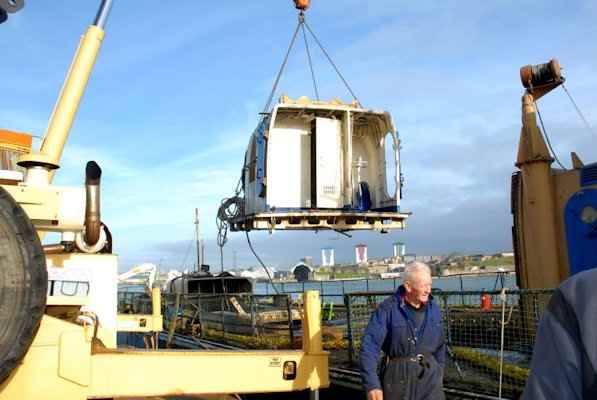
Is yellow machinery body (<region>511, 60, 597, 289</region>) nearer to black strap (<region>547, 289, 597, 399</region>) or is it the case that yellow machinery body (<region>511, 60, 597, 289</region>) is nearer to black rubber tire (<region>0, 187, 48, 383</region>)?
black rubber tire (<region>0, 187, 48, 383</region>)

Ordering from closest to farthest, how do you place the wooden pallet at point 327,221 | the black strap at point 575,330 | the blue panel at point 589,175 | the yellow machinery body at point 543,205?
the black strap at point 575,330 → the blue panel at point 589,175 → the yellow machinery body at point 543,205 → the wooden pallet at point 327,221

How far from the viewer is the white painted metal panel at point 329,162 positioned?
37.8ft

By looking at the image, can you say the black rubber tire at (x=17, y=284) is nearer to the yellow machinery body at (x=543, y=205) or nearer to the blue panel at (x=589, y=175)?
the yellow machinery body at (x=543, y=205)

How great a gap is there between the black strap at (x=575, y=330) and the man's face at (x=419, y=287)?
2909 mm

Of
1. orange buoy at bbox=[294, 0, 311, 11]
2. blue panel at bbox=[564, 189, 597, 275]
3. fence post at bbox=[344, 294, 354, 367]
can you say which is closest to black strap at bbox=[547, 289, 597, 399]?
fence post at bbox=[344, 294, 354, 367]

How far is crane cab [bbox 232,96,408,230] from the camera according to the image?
37.0ft

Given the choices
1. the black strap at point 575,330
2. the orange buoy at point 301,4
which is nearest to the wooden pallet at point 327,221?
the orange buoy at point 301,4

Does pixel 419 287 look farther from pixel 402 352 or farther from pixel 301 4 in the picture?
pixel 301 4

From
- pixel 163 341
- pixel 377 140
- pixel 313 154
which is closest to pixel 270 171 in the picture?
pixel 313 154

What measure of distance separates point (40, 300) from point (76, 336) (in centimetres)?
45

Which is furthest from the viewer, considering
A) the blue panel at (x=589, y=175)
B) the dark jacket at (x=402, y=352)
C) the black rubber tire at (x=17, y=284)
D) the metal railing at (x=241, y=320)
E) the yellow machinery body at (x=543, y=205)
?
the metal railing at (x=241, y=320)

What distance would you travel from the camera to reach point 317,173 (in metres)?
11.5

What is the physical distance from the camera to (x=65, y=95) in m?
6.05

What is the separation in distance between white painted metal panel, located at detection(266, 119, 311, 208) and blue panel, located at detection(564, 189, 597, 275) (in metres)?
4.96
